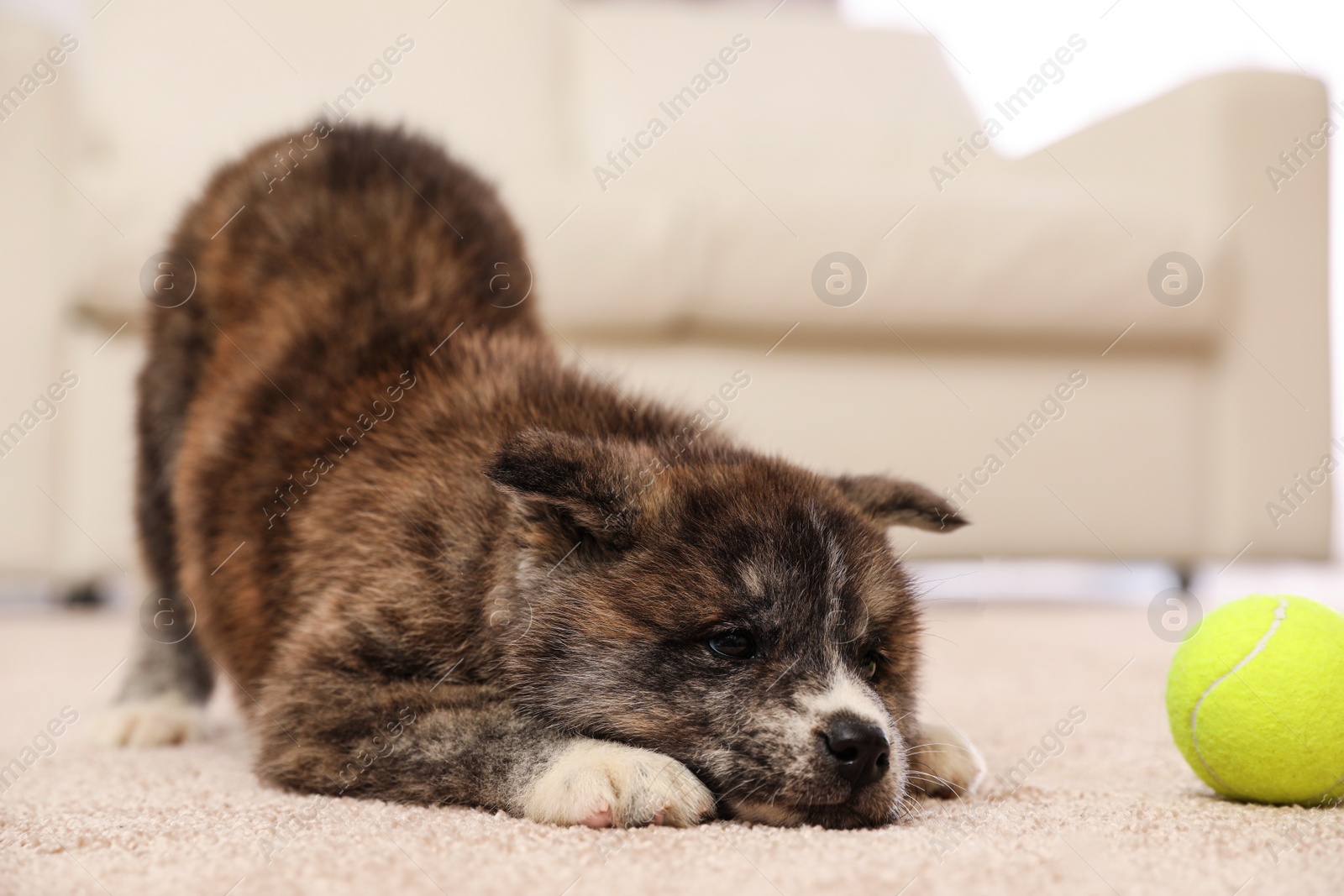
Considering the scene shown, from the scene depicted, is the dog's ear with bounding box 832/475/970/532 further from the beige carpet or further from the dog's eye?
the dog's eye

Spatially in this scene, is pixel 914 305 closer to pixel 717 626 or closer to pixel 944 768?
pixel 944 768

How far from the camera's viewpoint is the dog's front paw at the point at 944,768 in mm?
1721

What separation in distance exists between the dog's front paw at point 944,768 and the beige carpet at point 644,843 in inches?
2.2

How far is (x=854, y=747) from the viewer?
1.43m

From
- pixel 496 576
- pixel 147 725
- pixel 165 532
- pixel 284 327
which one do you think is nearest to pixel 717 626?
pixel 496 576

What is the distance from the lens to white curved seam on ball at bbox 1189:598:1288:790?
5.18ft

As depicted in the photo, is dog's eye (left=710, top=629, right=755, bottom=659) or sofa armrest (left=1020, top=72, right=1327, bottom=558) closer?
dog's eye (left=710, top=629, right=755, bottom=659)

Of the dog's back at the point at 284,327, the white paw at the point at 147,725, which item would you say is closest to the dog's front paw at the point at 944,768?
the dog's back at the point at 284,327

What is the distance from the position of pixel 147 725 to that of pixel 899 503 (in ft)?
4.94

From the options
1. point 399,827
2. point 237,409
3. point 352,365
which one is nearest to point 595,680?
point 399,827

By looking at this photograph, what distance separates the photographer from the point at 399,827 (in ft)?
4.51

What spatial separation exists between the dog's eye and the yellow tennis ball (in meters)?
0.67

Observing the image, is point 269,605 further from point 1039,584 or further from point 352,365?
point 1039,584

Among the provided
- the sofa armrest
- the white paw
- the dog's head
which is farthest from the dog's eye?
the sofa armrest
